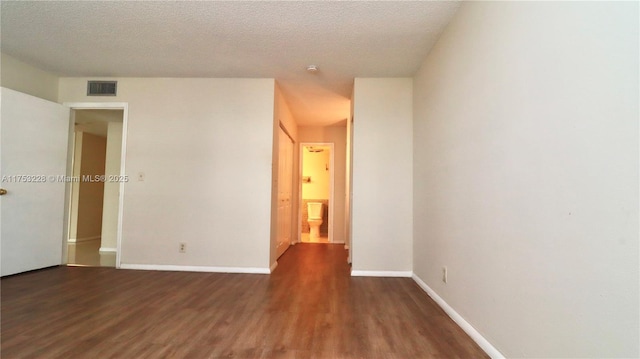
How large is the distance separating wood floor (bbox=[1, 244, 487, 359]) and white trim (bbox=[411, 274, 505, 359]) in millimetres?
42

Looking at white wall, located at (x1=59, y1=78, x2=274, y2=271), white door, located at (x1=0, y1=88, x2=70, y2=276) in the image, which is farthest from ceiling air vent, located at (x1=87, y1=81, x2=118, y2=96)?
white door, located at (x1=0, y1=88, x2=70, y2=276)

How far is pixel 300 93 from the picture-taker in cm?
403

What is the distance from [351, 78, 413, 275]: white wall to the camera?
3381mm

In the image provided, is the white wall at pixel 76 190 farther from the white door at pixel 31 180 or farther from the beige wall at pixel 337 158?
the beige wall at pixel 337 158

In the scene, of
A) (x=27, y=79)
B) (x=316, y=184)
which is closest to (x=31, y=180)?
(x=27, y=79)

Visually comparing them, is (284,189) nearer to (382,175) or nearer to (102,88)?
(382,175)

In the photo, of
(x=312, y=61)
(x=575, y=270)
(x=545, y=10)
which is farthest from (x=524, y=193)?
(x=312, y=61)

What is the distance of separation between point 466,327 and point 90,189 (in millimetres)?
6748

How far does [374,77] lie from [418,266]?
2.20 m

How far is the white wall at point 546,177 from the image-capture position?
0.92 meters

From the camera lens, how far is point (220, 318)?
2.10 meters

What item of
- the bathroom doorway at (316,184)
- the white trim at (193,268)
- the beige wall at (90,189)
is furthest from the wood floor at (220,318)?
the bathroom doorway at (316,184)

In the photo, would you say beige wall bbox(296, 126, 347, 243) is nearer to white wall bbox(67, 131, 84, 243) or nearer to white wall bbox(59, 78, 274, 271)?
white wall bbox(59, 78, 274, 271)

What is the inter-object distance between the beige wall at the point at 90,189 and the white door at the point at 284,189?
3599mm
